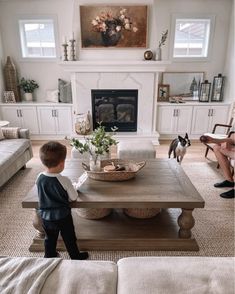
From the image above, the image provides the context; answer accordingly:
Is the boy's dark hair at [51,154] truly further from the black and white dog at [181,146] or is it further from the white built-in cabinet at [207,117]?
the white built-in cabinet at [207,117]

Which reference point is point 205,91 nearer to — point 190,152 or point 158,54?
point 158,54

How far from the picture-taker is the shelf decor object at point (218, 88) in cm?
446

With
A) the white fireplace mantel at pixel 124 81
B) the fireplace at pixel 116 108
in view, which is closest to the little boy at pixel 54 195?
the white fireplace mantel at pixel 124 81

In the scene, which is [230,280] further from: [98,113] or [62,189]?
[98,113]

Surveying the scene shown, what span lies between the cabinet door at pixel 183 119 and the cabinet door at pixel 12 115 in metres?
2.99

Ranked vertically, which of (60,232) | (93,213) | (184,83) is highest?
(184,83)

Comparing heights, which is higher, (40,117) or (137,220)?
(40,117)

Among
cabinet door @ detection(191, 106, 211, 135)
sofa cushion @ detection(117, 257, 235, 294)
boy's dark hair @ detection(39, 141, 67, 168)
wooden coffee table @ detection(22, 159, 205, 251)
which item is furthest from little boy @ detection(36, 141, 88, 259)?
cabinet door @ detection(191, 106, 211, 135)

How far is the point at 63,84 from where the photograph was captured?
451 cm

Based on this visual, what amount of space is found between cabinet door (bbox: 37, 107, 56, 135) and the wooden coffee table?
2.58 metres

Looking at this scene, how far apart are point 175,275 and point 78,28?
409cm

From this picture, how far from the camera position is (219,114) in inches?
175

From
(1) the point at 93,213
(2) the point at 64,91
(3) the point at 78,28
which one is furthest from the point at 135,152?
(3) the point at 78,28

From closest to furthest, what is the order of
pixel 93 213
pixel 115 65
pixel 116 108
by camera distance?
pixel 93 213, pixel 115 65, pixel 116 108
